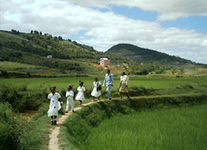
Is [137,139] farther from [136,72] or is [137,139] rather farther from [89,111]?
[136,72]

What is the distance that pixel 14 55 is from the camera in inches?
4838

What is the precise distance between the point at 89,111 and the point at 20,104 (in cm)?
681

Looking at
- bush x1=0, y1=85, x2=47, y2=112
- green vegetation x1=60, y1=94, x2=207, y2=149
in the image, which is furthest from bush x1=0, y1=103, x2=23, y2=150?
bush x1=0, y1=85, x2=47, y2=112

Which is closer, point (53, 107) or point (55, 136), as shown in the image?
point (55, 136)

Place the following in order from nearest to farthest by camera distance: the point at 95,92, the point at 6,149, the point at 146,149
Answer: the point at 6,149 < the point at 146,149 < the point at 95,92

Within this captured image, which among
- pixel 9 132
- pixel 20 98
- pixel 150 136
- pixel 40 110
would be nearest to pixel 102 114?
pixel 40 110

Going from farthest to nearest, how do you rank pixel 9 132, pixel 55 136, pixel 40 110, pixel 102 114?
pixel 102 114 → pixel 40 110 → pixel 55 136 → pixel 9 132

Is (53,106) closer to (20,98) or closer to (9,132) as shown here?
(9,132)

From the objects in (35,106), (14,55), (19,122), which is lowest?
(35,106)

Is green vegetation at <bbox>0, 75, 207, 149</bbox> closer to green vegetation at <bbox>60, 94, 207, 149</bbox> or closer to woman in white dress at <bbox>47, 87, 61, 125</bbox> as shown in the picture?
green vegetation at <bbox>60, 94, 207, 149</bbox>

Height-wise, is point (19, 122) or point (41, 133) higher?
point (19, 122)

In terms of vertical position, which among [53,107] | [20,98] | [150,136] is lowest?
[150,136]

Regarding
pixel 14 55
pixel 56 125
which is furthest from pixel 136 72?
pixel 56 125

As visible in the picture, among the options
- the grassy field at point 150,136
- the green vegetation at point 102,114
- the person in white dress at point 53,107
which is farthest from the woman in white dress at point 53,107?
the grassy field at point 150,136
